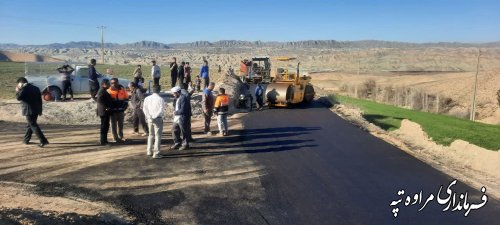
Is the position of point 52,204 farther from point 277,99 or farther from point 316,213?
point 277,99

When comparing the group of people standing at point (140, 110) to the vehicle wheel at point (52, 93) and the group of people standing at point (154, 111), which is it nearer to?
the group of people standing at point (154, 111)

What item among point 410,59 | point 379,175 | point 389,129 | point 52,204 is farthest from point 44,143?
point 410,59

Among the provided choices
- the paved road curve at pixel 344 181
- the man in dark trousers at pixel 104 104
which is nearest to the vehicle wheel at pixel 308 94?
the paved road curve at pixel 344 181

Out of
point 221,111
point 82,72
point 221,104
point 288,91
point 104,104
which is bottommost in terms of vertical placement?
point 221,111

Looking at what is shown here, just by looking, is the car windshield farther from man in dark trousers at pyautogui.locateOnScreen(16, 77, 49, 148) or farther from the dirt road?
man in dark trousers at pyautogui.locateOnScreen(16, 77, 49, 148)

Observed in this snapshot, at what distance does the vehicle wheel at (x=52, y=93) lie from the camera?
20188 millimetres

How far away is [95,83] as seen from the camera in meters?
18.3

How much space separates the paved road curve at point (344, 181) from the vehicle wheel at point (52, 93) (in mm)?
10244

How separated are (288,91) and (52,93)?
11.5 m

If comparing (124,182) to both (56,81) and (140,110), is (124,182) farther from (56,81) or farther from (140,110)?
(56,81)

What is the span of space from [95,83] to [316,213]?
13.2 meters

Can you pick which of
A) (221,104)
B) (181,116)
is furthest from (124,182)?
(221,104)

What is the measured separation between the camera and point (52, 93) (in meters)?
20.4

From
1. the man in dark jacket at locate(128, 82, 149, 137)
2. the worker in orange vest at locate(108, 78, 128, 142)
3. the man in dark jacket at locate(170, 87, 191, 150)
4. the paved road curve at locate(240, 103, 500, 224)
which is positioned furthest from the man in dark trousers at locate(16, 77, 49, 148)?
the paved road curve at locate(240, 103, 500, 224)
